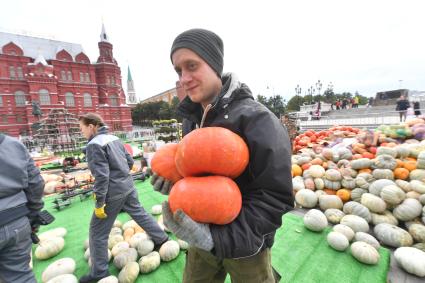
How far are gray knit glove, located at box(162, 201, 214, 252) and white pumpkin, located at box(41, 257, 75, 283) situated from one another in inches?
109

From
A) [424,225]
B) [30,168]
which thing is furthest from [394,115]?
[30,168]

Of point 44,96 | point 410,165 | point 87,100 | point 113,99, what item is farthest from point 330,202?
point 113,99

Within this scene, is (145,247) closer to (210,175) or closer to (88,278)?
(88,278)

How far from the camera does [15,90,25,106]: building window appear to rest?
Result: 33.2m

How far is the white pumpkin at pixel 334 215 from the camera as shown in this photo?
3568 mm

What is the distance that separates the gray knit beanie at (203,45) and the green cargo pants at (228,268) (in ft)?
4.32

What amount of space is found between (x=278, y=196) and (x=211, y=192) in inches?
14.5

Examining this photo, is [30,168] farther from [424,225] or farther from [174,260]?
[424,225]

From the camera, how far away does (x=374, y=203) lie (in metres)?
3.45

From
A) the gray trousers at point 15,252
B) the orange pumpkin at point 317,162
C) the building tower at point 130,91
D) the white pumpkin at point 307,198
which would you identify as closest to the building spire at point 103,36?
the building tower at point 130,91

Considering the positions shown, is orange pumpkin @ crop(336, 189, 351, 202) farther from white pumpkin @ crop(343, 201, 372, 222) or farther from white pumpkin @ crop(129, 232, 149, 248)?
white pumpkin @ crop(129, 232, 149, 248)

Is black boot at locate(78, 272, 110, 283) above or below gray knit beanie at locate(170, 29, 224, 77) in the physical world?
below

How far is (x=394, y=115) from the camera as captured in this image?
13688 mm

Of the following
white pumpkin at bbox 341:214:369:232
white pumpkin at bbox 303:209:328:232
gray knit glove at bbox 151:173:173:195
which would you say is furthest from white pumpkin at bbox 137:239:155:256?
white pumpkin at bbox 341:214:369:232
